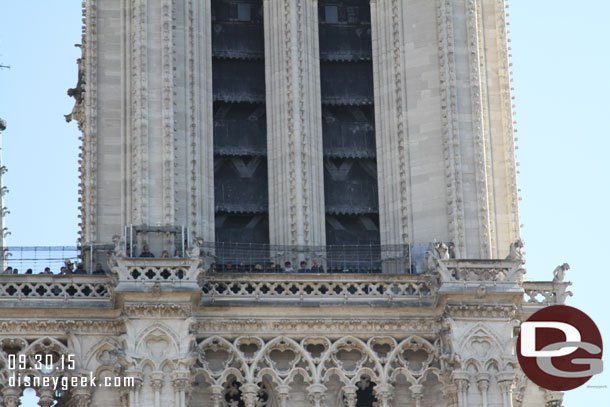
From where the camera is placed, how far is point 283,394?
161 feet

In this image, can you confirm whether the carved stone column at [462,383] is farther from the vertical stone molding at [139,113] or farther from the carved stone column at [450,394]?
the vertical stone molding at [139,113]

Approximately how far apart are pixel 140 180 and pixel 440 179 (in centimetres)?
593

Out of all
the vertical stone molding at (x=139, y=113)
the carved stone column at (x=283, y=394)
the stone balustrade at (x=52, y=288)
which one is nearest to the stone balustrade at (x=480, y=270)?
the carved stone column at (x=283, y=394)

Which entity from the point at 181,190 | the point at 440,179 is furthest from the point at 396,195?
the point at 181,190

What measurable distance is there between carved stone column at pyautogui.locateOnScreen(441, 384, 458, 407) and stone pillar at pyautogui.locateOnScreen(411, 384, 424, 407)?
436 mm

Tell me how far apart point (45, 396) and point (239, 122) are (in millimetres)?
7860

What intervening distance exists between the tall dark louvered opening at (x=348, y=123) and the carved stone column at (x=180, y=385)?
18.3 ft

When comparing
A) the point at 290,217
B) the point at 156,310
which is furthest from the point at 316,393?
the point at 290,217

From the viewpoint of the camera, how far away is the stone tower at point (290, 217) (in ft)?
160

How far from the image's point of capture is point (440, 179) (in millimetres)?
51469

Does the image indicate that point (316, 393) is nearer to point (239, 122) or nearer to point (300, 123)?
point (300, 123)

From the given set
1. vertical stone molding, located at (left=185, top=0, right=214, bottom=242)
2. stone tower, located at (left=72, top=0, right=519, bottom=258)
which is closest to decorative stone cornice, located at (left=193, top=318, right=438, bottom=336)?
stone tower, located at (left=72, top=0, right=519, bottom=258)

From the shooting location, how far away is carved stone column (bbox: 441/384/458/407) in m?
48.6

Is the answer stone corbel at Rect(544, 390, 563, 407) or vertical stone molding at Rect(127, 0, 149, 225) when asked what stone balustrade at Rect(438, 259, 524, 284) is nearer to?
stone corbel at Rect(544, 390, 563, 407)
